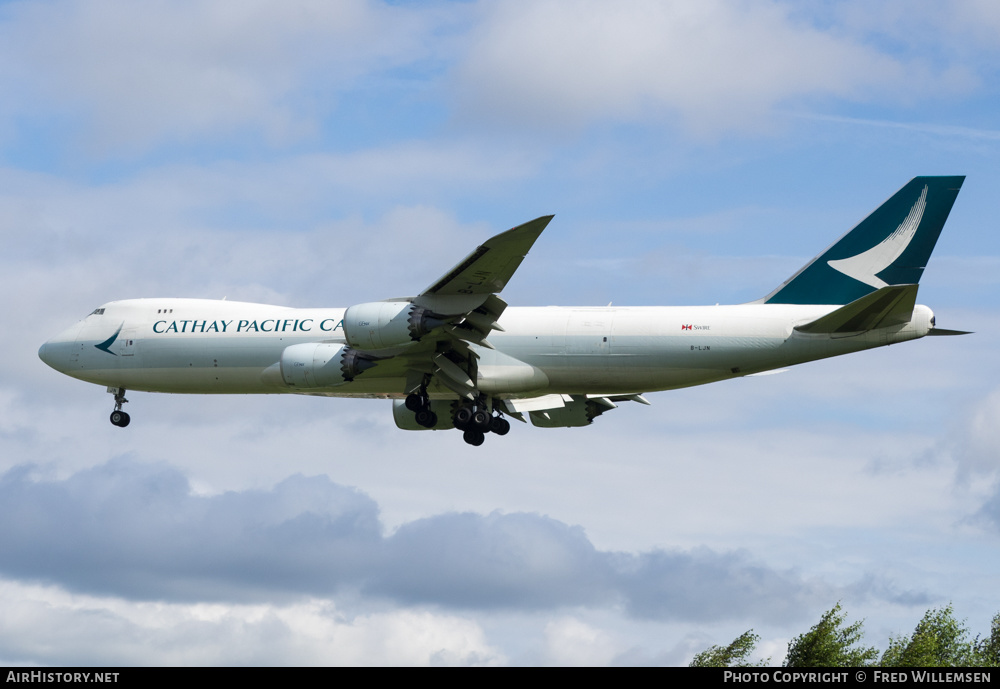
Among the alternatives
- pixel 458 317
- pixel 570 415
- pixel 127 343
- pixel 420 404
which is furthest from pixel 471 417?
pixel 127 343

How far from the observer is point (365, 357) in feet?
134

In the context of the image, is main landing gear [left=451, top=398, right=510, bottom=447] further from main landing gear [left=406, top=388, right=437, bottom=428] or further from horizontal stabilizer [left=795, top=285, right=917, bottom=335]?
horizontal stabilizer [left=795, top=285, right=917, bottom=335]

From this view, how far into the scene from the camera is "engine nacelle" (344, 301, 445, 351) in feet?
124

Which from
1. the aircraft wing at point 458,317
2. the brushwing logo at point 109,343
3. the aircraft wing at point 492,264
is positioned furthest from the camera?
the brushwing logo at point 109,343

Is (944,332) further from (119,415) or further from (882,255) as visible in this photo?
(119,415)

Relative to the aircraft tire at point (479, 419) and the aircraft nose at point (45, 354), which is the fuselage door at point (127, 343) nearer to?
the aircraft nose at point (45, 354)

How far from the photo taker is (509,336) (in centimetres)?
4150

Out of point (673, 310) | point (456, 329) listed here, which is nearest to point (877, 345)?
point (673, 310)

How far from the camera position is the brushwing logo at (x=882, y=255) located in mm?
40375

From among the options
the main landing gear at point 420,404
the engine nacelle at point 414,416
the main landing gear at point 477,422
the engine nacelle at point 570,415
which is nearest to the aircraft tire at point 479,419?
the main landing gear at point 477,422

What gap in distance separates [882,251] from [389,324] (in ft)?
52.7

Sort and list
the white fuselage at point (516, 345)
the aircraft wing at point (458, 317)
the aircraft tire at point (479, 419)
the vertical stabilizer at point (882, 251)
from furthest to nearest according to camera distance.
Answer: the aircraft tire at point (479, 419) < the vertical stabilizer at point (882, 251) < the white fuselage at point (516, 345) < the aircraft wing at point (458, 317)

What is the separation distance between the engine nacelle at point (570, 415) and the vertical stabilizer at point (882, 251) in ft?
29.8
